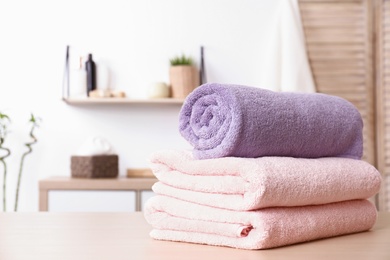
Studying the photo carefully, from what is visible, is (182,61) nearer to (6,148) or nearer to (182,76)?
(182,76)

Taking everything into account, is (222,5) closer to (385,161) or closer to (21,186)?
(385,161)

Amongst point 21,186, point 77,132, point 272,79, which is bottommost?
point 21,186

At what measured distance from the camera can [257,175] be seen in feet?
2.47

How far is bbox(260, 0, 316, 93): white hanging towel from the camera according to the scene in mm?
3287

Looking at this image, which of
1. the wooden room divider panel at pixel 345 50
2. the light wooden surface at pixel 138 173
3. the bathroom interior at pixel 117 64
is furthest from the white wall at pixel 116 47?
the wooden room divider panel at pixel 345 50

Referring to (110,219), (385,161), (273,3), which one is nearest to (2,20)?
(273,3)

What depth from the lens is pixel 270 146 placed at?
2.70 feet

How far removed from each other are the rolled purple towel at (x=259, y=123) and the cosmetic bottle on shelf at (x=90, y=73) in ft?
8.38

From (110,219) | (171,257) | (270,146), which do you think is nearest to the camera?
(171,257)

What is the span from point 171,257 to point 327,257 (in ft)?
0.54

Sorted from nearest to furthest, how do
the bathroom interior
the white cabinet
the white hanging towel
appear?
the white cabinet → the white hanging towel → the bathroom interior

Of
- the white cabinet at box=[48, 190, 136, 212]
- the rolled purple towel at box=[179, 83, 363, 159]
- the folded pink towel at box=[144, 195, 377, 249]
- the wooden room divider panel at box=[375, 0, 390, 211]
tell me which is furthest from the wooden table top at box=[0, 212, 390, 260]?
the wooden room divider panel at box=[375, 0, 390, 211]

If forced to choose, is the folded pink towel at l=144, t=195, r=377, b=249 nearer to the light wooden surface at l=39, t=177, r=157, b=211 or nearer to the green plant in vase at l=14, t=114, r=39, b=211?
the light wooden surface at l=39, t=177, r=157, b=211

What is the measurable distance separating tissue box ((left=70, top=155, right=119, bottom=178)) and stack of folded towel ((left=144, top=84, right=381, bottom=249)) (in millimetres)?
2310
